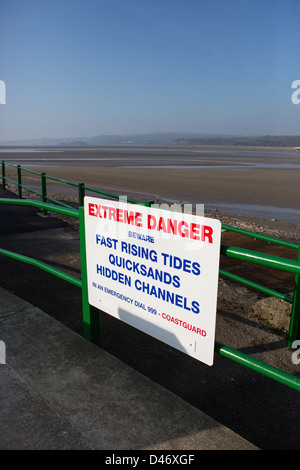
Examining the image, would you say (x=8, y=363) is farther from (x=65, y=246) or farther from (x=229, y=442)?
(x=65, y=246)

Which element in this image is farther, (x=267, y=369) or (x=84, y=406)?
(x=84, y=406)

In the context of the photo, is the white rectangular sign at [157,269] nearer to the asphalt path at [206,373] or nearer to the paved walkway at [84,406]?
the paved walkway at [84,406]

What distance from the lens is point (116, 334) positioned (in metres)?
3.98

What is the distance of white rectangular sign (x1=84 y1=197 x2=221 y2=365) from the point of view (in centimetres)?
229

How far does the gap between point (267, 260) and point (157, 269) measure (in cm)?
70

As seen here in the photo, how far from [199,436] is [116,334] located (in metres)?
1.89

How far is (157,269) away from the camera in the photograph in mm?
2561

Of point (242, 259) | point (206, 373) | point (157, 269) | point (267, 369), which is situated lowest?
point (206, 373)

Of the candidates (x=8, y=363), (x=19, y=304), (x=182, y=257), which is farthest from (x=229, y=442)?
(x=19, y=304)

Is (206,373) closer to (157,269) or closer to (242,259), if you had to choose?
(157,269)

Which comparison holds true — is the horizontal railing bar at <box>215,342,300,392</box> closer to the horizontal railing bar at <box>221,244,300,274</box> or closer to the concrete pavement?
the concrete pavement

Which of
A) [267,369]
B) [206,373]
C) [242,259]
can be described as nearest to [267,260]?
[242,259]

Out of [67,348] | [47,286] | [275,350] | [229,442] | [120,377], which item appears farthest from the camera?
[47,286]

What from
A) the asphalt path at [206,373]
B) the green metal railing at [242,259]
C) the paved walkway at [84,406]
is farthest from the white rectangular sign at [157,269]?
the asphalt path at [206,373]
